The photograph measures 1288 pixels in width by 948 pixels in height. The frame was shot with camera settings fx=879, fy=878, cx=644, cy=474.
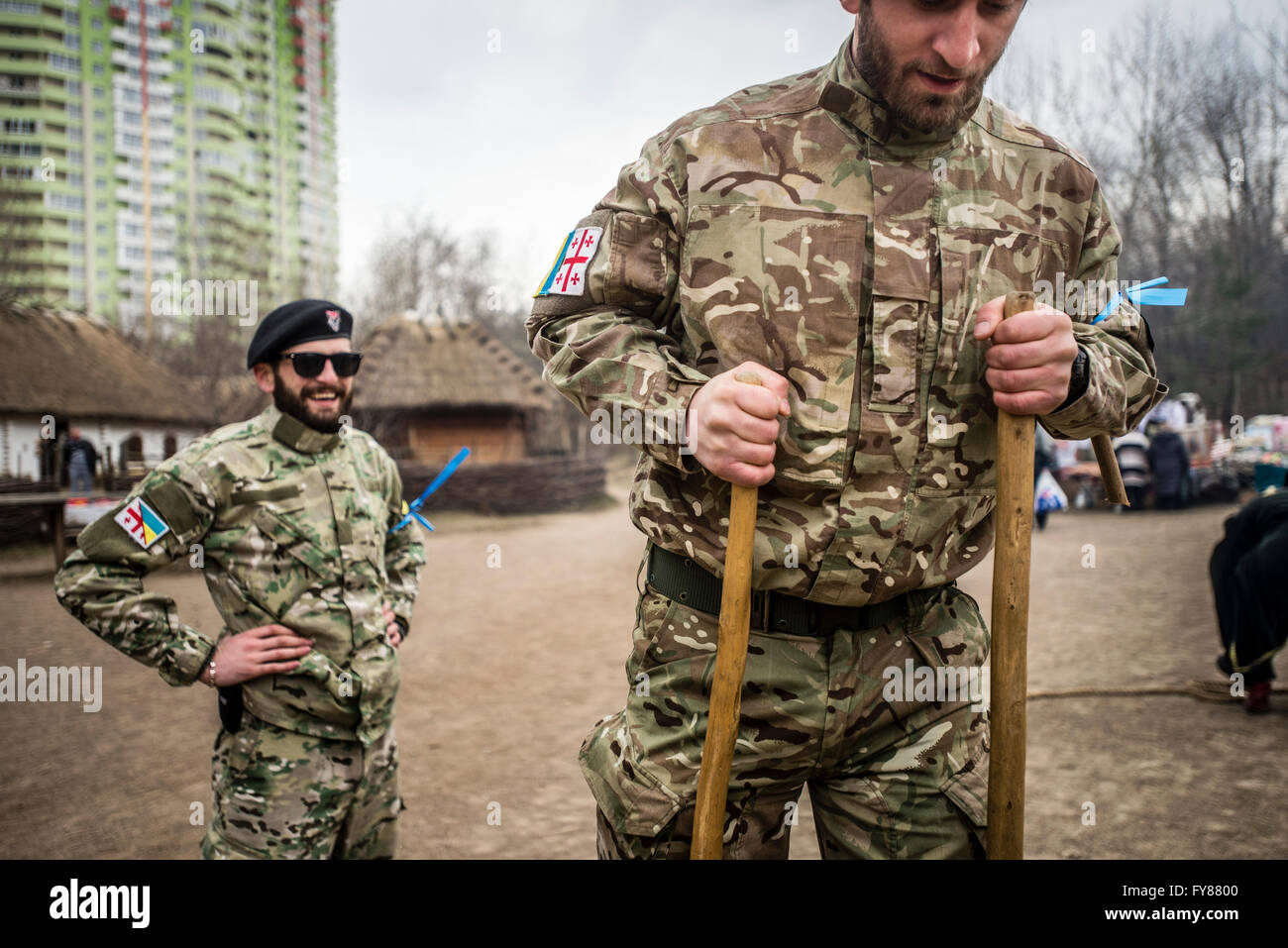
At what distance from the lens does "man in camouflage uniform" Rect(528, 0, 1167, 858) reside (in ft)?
5.53

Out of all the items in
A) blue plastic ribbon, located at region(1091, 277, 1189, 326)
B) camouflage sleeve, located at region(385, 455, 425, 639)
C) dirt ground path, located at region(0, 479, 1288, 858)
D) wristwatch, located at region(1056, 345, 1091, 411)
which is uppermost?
blue plastic ribbon, located at region(1091, 277, 1189, 326)

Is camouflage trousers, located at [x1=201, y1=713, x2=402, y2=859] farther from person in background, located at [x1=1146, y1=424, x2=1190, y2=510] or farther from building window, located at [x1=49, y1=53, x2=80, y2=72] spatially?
building window, located at [x1=49, y1=53, x2=80, y2=72]

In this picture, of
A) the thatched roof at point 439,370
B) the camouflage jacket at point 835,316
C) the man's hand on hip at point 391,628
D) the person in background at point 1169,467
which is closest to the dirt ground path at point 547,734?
the man's hand on hip at point 391,628

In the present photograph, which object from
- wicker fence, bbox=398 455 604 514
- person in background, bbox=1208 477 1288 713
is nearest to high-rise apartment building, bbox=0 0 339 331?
wicker fence, bbox=398 455 604 514

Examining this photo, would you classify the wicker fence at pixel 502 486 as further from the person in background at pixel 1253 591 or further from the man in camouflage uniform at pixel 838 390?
the man in camouflage uniform at pixel 838 390

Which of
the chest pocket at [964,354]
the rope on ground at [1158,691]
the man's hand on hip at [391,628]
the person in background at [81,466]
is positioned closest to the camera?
the chest pocket at [964,354]

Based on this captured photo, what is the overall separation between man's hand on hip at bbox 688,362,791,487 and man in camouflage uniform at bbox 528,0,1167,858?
4cm

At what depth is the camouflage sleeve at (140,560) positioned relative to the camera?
2.83 m

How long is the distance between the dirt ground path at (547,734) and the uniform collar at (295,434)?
2.46 metres

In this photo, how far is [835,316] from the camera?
68.1 inches

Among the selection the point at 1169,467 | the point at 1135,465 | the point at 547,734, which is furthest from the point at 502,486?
the point at 547,734

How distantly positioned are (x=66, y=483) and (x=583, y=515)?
39.6ft

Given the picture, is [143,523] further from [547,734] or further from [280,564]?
[547,734]

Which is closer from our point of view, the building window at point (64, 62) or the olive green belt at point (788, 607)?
the olive green belt at point (788, 607)
